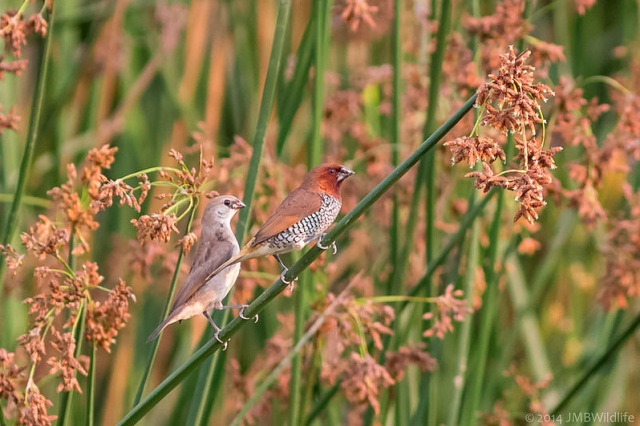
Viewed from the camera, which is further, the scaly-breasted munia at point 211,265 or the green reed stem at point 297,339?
the green reed stem at point 297,339

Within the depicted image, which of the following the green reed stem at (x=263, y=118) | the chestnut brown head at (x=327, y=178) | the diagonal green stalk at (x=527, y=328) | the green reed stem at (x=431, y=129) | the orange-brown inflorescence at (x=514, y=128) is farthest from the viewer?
the diagonal green stalk at (x=527, y=328)

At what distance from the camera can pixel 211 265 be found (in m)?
0.87

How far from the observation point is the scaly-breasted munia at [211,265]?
86 centimetres

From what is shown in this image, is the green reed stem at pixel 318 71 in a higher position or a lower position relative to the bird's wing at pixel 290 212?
higher

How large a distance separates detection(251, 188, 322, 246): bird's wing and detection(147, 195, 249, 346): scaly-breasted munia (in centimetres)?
3

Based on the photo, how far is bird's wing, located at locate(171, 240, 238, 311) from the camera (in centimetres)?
86

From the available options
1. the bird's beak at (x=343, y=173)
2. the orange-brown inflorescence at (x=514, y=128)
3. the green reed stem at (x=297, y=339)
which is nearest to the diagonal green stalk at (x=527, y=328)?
the green reed stem at (x=297, y=339)

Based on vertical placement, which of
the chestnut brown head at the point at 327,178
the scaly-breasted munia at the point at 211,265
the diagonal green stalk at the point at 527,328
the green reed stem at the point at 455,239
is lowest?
the diagonal green stalk at the point at 527,328

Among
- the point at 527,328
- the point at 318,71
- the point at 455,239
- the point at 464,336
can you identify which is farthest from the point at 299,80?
the point at 527,328

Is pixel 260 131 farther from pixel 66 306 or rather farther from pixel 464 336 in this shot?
pixel 464 336

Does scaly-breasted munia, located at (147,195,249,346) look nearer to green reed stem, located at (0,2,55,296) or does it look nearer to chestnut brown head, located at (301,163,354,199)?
chestnut brown head, located at (301,163,354,199)

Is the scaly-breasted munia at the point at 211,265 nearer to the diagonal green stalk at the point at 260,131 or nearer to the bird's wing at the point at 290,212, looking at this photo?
the bird's wing at the point at 290,212

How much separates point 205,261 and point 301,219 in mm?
119

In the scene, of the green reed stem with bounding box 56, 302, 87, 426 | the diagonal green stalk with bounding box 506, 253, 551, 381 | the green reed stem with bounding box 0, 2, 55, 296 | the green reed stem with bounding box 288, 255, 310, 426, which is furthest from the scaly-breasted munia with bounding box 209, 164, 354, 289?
the diagonal green stalk with bounding box 506, 253, 551, 381
